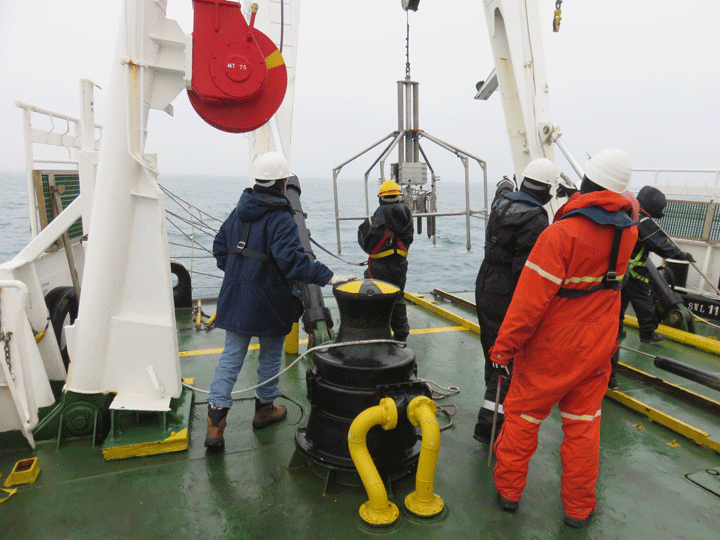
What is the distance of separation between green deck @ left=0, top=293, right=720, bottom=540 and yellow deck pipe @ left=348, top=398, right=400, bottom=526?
7 centimetres

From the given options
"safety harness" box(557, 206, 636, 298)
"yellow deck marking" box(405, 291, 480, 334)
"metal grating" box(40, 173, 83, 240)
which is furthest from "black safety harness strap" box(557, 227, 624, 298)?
"metal grating" box(40, 173, 83, 240)

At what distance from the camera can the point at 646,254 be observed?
17.6ft

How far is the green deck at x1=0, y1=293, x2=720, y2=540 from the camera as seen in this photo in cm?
246

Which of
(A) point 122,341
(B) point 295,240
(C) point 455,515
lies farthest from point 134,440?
(C) point 455,515

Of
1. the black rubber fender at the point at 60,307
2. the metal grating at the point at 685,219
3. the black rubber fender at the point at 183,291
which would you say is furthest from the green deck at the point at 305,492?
the metal grating at the point at 685,219

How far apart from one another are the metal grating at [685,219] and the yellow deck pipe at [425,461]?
7.42m

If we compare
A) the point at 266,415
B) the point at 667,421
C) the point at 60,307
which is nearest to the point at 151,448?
the point at 266,415

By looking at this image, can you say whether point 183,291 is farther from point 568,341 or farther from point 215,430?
point 568,341

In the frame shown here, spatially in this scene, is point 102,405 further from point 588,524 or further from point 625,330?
point 625,330

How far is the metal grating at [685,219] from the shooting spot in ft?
25.7

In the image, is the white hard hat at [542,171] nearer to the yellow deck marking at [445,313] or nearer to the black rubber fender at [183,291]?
the yellow deck marking at [445,313]

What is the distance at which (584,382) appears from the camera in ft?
8.23

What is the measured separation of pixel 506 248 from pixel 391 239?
6.45 feet

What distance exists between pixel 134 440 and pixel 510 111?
181 inches
